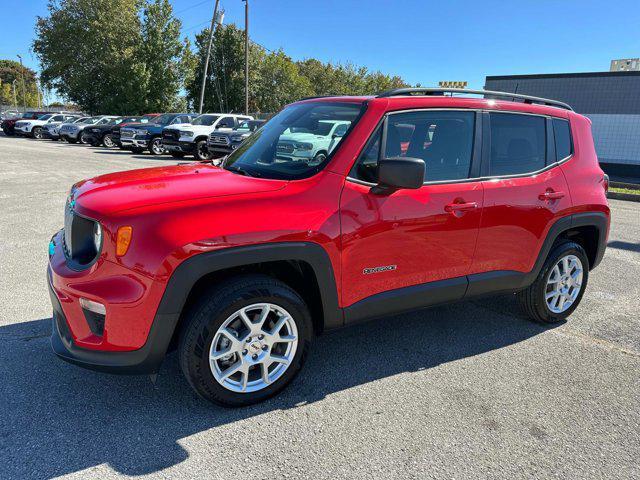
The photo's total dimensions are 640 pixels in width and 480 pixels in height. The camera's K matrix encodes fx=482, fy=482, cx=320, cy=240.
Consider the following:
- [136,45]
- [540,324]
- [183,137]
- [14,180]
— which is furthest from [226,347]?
[136,45]

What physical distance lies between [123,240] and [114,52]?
1658 inches

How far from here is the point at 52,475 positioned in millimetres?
2250

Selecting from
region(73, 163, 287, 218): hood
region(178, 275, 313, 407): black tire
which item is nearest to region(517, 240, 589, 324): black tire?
region(178, 275, 313, 407): black tire

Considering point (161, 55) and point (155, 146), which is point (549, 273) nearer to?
point (155, 146)

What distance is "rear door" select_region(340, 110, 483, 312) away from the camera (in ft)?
9.72

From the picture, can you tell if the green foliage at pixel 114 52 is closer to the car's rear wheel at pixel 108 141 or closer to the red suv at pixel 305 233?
the car's rear wheel at pixel 108 141

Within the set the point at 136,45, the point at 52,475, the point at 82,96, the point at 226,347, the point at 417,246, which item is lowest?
the point at 52,475

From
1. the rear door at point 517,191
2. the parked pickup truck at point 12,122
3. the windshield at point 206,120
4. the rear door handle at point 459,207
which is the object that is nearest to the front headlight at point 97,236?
the rear door handle at point 459,207

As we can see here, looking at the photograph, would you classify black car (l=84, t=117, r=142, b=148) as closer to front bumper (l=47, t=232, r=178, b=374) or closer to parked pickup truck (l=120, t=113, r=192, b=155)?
parked pickup truck (l=120, t=113, r=192, b=155)

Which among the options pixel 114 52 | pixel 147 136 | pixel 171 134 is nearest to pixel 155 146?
pixel 147 136

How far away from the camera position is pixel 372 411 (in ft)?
9.41

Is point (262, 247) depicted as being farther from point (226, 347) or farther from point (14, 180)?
point (14, 180)

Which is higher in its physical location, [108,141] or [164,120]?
[164,120]

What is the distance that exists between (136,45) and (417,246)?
42397 millimetres
